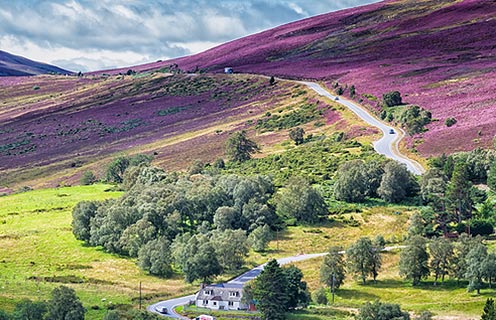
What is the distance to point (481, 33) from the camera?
191 metres

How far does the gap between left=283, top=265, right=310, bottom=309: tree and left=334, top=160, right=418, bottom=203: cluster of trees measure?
115ft

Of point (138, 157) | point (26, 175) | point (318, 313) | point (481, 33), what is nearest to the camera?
point (318, 313)

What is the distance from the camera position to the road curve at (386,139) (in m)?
120

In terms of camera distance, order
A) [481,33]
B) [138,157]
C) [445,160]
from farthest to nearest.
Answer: [481,33], [138,157], [445,160]

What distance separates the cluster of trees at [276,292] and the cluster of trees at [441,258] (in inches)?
457

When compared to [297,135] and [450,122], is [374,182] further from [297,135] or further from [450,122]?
[297,135]

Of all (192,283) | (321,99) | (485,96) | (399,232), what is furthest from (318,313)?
(321,99)

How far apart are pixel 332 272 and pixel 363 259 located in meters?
4.18

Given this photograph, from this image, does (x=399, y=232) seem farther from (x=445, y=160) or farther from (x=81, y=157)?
(x=81, y=157)

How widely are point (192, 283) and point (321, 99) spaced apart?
97.0 m

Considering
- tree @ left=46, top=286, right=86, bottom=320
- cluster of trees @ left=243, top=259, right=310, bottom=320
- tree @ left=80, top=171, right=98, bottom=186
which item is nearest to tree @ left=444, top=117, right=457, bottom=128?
cluster of trees @ left=243, top=259, right=310, bottom=320

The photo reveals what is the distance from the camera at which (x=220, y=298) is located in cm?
7850

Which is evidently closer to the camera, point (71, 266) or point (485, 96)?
point (71, 266)

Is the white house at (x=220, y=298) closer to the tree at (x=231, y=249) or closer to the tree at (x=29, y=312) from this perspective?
the tree at (x=231, y=249)
